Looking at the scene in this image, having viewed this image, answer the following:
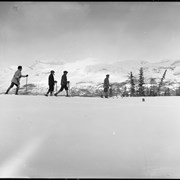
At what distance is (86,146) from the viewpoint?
942 centimetres

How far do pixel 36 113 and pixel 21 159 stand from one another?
301 cm

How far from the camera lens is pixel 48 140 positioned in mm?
9578

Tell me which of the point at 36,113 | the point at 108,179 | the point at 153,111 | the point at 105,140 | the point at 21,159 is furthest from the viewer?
the point at 153,111

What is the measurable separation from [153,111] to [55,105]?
14.0ft

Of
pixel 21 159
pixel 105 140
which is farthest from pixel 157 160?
pixel 21 159

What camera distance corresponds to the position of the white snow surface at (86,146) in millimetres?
8758

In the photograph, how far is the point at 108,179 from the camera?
8.45 m

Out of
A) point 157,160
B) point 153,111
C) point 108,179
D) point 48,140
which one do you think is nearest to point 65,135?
point 48,140

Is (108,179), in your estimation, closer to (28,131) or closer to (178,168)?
(178,168)

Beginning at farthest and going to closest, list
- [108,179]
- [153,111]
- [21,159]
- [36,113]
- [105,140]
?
[153,111] → [36,113] → [105,140] → [21,159] → [108,179]

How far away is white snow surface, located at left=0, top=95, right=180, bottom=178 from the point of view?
8758 millimetres

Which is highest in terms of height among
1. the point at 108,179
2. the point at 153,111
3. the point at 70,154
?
Result: the point at 153,111

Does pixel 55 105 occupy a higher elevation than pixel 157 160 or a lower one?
higher

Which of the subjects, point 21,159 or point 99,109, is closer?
point 21,159
